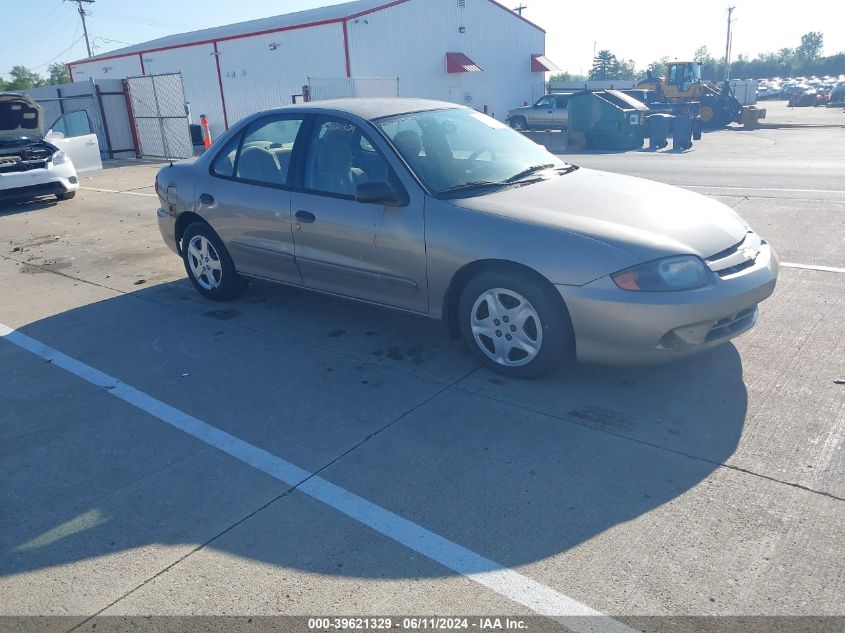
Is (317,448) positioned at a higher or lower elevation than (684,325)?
lower

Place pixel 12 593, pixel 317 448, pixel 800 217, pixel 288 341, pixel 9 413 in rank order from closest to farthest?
1. pixel 12 593
2. pixel 317 448
3. pixel 9 413
4. pixel 288 341
5. pixel 800 217

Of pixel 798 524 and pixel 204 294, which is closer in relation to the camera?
pixel 798 524

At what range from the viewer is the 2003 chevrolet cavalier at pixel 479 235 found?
12.6 feet

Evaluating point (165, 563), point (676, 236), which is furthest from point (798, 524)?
point (165, 563)

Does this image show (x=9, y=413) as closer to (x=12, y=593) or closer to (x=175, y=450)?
(x=175, y=450)

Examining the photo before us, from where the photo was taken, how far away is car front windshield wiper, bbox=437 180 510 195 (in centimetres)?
452

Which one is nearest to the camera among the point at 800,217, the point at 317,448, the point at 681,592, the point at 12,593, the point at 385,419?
the point at 681,592

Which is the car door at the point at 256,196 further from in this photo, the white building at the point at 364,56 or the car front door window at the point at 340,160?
the white building at the point at 364,56

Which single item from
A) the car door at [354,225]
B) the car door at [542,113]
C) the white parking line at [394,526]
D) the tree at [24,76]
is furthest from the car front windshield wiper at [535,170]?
the tree at [24,76]

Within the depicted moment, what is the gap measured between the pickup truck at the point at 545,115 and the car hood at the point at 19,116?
1815 cm

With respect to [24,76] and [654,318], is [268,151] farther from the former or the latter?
[24,76]

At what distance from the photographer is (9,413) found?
423cm

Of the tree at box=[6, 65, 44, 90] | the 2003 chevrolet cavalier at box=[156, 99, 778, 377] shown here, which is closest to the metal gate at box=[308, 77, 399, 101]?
the 2003 chevrolet cavalier at box=[156, 99, 778, 377]

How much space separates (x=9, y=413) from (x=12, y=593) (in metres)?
1.84
